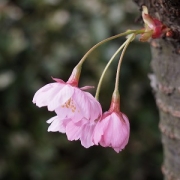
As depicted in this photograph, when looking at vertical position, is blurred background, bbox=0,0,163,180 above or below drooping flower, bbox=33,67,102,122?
below

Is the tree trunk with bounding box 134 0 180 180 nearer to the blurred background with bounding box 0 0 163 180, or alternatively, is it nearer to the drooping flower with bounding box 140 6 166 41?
the drooping flower with bounding box 140 6 166 41

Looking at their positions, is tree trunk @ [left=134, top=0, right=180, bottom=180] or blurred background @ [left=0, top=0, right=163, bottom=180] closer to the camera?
tree trunk @ [left=134, top=0, right=180, bottom=180]

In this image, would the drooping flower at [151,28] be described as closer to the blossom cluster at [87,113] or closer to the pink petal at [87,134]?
the blossom cluster at [87,113]

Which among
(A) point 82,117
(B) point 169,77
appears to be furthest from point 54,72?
(A) point 82,117

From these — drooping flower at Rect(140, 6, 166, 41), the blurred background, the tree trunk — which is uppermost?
drooping flower at Rect(140, 6, 166, 41)

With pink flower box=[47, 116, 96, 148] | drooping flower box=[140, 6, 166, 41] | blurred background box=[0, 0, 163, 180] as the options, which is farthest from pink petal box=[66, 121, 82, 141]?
blurred background box=[0, 0, 163, 180]

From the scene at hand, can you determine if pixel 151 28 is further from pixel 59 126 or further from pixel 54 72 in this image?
pixel 54 72
